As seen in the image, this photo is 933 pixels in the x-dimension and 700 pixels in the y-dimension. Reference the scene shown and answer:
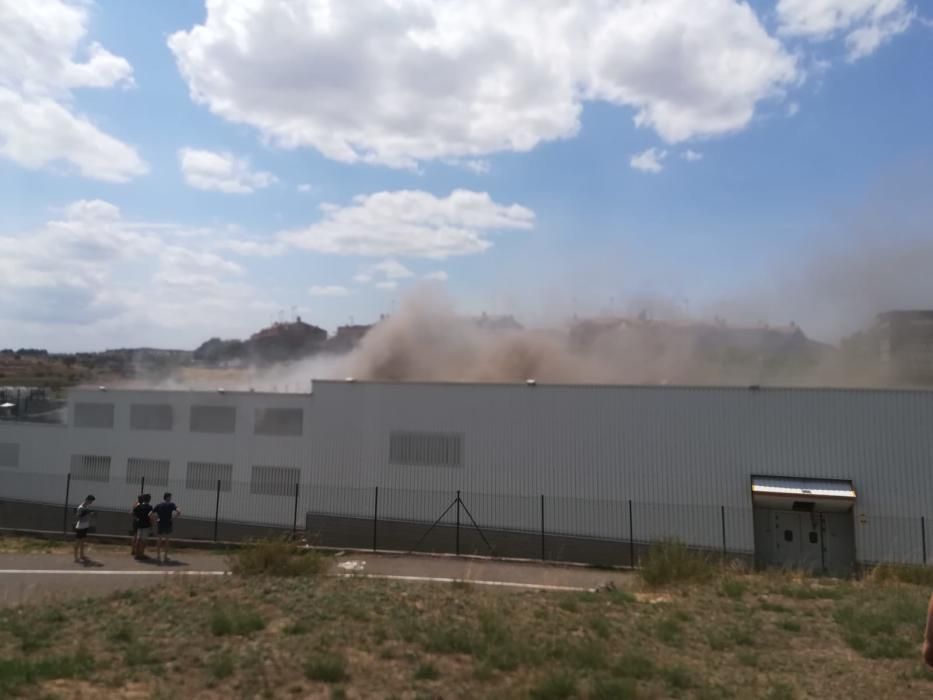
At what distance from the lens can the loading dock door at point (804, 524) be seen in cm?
2081

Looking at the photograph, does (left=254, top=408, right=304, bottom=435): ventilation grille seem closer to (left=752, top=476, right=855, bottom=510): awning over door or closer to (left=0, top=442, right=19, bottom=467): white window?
(left=0, top=442, right=19, bottom=467): white window

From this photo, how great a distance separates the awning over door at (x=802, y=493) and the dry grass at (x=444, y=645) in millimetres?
10287

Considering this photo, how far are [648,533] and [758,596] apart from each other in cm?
1072

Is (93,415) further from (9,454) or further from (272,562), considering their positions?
(272,562)

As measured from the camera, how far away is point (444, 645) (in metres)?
7.51

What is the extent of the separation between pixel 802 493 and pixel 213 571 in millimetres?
16254

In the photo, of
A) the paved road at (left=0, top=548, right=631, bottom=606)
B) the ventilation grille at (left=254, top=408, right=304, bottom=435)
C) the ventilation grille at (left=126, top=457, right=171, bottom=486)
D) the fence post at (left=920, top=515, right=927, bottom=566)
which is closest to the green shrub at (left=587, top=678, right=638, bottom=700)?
the paved road at (left=0, top=548, right=631, bottom=606)

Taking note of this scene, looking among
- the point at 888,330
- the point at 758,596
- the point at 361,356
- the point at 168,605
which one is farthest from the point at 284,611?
the point at 888,330

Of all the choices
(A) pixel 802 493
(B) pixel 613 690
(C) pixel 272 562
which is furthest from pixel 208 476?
(B) pixel 613 690

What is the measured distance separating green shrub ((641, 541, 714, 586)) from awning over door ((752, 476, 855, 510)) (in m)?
8.92

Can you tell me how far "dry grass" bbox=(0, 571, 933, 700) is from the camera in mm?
6594

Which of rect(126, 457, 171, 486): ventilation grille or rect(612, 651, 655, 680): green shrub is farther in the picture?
rect(126, 457, 171, 486): ventilation grille

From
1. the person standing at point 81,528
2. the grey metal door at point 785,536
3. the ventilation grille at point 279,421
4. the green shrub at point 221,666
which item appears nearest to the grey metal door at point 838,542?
the grey metal door at point 785,536

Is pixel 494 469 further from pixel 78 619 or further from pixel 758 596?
pixel 78 619
